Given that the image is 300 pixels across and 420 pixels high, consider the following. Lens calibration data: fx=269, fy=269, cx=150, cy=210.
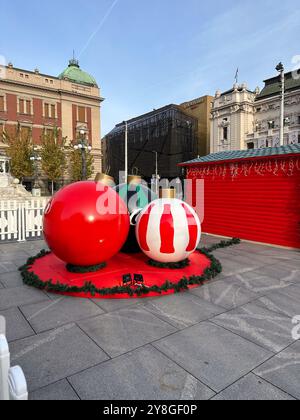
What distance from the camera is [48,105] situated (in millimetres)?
41875

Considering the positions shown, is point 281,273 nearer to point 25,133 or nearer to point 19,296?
point 19,296

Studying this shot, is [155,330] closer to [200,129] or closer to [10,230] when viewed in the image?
[10,230]

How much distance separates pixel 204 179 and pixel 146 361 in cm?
1022

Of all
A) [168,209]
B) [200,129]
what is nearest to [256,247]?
[168,209]

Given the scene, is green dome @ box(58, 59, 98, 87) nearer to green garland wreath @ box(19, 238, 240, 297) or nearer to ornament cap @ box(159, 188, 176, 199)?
ornament cap @ box(159, 188, 176, 199)

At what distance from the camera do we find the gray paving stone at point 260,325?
3.72m

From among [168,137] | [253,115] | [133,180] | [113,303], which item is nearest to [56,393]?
[113,303]

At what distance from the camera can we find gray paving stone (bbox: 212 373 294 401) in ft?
8.77

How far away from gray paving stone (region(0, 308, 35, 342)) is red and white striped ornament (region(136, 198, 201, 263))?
2986 mm

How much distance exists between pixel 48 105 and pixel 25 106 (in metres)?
3.40

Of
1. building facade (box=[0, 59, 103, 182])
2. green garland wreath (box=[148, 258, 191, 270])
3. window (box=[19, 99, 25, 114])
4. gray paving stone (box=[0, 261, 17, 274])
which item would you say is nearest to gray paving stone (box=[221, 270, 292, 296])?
green garland wreath (box=[148, 258, 191, 270])

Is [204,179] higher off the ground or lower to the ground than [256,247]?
higher

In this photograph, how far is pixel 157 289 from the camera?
521 centimetres
